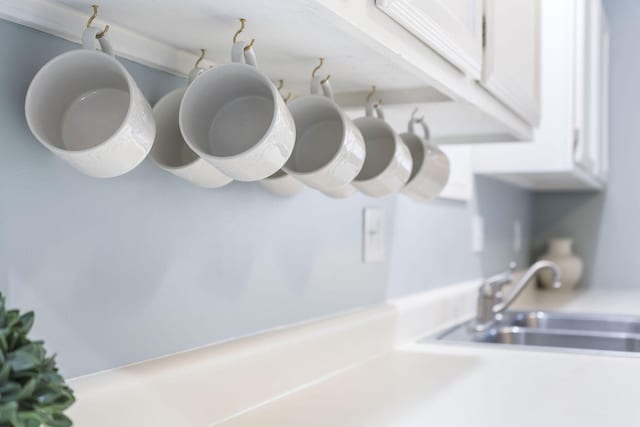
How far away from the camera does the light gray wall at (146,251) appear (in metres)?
0.74

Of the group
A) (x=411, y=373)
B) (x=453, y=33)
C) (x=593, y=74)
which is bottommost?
(x=411, y=373)

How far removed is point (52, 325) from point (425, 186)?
0.68 m

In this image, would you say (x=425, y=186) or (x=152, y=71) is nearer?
(x=152, y=71)

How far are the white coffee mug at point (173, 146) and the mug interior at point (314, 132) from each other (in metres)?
0.13

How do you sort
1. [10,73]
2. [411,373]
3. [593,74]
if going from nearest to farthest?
[10,73] < [411,373] < [593,74]

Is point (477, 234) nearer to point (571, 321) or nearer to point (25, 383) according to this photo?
point (571, 321)

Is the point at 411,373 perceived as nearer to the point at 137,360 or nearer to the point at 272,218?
the point at 272,218

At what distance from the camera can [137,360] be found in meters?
0.91

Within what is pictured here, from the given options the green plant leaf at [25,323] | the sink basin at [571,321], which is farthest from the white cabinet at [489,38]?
the sink basin at [571,321]

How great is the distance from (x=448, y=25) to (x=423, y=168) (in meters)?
0.31

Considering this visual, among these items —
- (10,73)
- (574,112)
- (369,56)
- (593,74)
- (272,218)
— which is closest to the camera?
(10,73)

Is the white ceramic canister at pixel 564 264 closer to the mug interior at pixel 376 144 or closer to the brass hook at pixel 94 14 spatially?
the mug interior at pixel 376 144

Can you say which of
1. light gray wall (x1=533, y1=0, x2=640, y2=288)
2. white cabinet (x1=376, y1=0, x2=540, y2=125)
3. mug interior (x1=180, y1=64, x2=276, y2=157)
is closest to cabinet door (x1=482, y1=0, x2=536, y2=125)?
white cabinet (x1=376, y1=0, x2=540, y2=125)

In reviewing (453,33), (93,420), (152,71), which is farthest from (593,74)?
(93,420)
